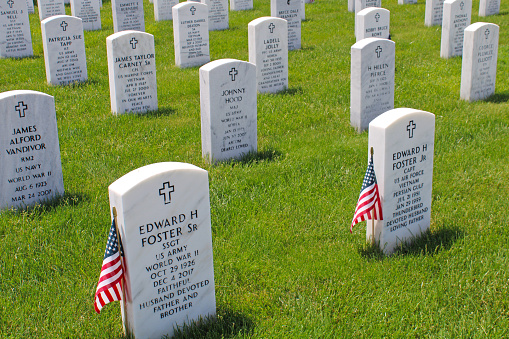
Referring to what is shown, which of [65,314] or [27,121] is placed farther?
[27,121]

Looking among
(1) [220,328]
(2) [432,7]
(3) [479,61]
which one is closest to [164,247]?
(1) [220,328]

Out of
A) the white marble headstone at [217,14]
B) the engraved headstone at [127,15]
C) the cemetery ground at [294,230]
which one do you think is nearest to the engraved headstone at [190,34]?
the cemetery ground at [294,230]

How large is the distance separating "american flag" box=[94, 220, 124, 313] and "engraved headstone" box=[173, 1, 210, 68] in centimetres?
873

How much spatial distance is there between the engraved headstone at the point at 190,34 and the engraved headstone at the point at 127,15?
3.08m

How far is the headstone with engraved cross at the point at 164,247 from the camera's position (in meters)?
3.68

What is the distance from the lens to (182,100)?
9.75 meters

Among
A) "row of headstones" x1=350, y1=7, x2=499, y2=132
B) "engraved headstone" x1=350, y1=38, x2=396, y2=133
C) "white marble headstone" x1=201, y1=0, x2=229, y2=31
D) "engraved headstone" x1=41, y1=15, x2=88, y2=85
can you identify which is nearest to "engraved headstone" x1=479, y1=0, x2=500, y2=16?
"white marble headstone" x1=201, y1=0, x2=229, y2=31

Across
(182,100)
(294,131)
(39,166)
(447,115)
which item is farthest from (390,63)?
(39,166)

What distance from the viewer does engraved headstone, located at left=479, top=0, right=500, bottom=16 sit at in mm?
16141

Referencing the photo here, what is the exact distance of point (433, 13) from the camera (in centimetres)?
1545

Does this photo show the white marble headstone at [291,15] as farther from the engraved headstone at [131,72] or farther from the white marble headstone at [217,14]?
the engraved headstone at [131,72]

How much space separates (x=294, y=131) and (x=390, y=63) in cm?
169

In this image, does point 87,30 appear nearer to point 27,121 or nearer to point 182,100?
point 182,100

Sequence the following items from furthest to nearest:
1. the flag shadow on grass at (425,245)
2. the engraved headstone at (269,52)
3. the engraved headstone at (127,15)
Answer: the engraved headstone at (127,15)
the engraved headstone at (269,52)
the flag shadow on grass at (425,245)
